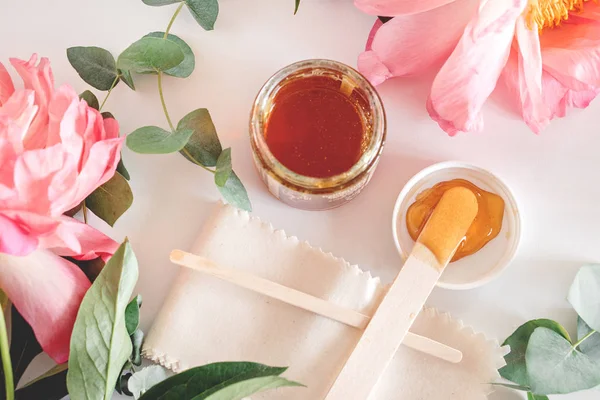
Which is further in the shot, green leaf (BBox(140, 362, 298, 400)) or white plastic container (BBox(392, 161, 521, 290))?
white plastic container (BBox(392, 161, 521, 290))

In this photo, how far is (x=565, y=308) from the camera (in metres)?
0.53

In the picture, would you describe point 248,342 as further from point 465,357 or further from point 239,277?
point 465,357

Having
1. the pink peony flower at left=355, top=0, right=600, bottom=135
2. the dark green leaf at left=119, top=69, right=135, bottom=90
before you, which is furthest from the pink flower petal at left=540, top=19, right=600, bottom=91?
the dark green leaf at left=119, top=69, right=135, bottom=90

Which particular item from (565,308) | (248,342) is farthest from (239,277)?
(565,308)

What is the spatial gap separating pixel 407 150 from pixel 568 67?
138mm

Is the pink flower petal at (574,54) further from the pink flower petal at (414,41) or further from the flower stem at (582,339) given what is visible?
the flower stem at (582,339)

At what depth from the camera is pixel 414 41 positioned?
0.48 m

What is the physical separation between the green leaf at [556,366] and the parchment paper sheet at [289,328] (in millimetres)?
28

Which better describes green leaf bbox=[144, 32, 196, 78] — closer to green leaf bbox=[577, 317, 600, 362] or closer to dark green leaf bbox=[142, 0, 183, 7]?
dark green leaf bbox=[142, 0, 183, 7]

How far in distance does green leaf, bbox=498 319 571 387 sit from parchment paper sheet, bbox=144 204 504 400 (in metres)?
0.01

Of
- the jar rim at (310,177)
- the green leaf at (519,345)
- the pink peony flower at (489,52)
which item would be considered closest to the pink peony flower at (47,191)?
the jar rim at (310,177)

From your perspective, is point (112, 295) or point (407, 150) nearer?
point (112, 295)

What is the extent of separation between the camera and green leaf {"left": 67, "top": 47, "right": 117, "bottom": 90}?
0.53 meters

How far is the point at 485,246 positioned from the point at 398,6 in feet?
0.67
